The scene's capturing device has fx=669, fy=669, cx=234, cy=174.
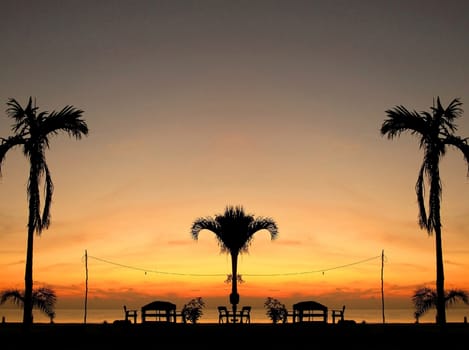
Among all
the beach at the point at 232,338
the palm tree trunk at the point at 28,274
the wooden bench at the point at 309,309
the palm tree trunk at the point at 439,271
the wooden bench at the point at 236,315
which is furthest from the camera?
the wooden bench at the point at 236,315

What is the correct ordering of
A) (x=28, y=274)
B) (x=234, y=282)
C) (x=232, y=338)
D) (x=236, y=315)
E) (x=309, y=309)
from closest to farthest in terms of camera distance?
(x=232, y=338)
(x=28, y=274)
(x=309, y=309)
(x=236, y=315)
(x=234, y=282)

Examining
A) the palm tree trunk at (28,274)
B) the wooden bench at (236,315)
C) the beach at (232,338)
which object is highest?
the palm tree trunk at (28,274)

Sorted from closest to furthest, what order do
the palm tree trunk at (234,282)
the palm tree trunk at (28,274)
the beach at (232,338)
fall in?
1. the beach at (232,338)
2. the palm tree trunk at (28,274)
3. the palm tree trunk at (234,282)

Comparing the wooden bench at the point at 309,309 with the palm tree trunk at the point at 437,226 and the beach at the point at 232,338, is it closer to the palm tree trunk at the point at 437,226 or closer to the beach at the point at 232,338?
the beach at the point at 232,338

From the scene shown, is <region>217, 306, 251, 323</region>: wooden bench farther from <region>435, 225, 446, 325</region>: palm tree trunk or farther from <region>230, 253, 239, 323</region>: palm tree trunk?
<region>435, 225, 446, 325</region>: palm tree trunk

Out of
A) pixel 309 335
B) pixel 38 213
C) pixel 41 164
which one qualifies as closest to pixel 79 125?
pixel 41 164

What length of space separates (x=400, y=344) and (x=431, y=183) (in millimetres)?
7709

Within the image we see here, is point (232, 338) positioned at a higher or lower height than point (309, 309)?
lower

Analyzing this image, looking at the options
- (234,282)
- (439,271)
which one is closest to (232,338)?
(439,271)

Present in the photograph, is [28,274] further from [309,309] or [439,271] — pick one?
[439,271]

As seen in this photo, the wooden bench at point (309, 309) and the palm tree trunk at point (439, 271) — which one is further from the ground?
the palm tree trunk at point (439, 271)

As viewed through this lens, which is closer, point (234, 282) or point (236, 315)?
point (236, 315)

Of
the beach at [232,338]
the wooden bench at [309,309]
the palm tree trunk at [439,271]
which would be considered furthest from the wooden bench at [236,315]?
the palm tree trunk at [439,271]

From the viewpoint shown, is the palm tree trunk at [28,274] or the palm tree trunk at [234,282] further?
the palm tree trunk at [234,282]
